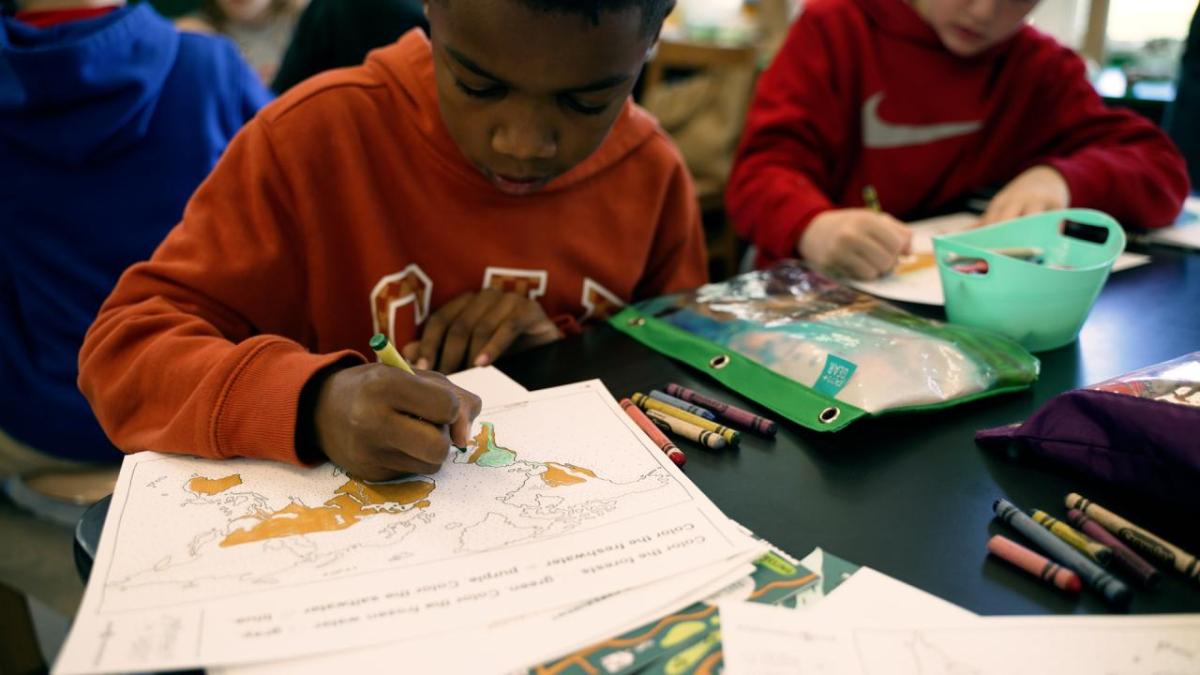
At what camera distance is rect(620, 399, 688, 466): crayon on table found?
586mm

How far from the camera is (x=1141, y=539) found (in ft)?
1.63

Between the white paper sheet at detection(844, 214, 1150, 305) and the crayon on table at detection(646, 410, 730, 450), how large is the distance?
1.29 ft

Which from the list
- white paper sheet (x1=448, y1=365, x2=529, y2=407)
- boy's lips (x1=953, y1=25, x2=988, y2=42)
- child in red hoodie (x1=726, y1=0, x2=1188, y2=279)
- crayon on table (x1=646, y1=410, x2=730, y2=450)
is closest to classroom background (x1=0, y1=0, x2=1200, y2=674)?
white paper sheet (x1=448, y1=365, x2=529, y2=407)

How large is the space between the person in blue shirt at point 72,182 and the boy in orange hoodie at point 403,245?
418mm

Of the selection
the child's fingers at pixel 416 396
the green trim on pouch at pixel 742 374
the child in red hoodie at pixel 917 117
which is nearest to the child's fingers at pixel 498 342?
the green trim on pouch at pixel 742 374

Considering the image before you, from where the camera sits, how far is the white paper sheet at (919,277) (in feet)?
3.08

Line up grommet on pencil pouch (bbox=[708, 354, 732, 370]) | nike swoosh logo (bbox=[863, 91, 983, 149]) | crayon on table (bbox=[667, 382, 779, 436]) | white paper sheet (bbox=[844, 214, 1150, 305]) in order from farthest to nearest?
nike swoosh logo (bbox=[863, 91, 983, 149]) < white paper sheet (bbox=[844, 214, 1150, 305]) < grommet on pencil pouch (bbox=[708, 354, 732, 370]) < crayon on table (bbox=[667, 382, 779, 436])

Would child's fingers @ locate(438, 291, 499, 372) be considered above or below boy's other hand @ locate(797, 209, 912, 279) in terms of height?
below

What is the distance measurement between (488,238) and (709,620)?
57 cm

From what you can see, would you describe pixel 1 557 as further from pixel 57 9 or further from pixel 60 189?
pixel 57 9

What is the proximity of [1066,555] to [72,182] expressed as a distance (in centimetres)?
121

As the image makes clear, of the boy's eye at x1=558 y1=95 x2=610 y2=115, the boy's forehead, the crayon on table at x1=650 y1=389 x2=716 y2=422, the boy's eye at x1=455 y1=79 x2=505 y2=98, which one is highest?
the boy's forehead

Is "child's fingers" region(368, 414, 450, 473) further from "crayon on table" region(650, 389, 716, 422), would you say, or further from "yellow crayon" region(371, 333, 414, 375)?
"crayon on table" region(650, 389, 716, 422)

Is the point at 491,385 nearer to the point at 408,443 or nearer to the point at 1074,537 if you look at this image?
the point at 408,443
